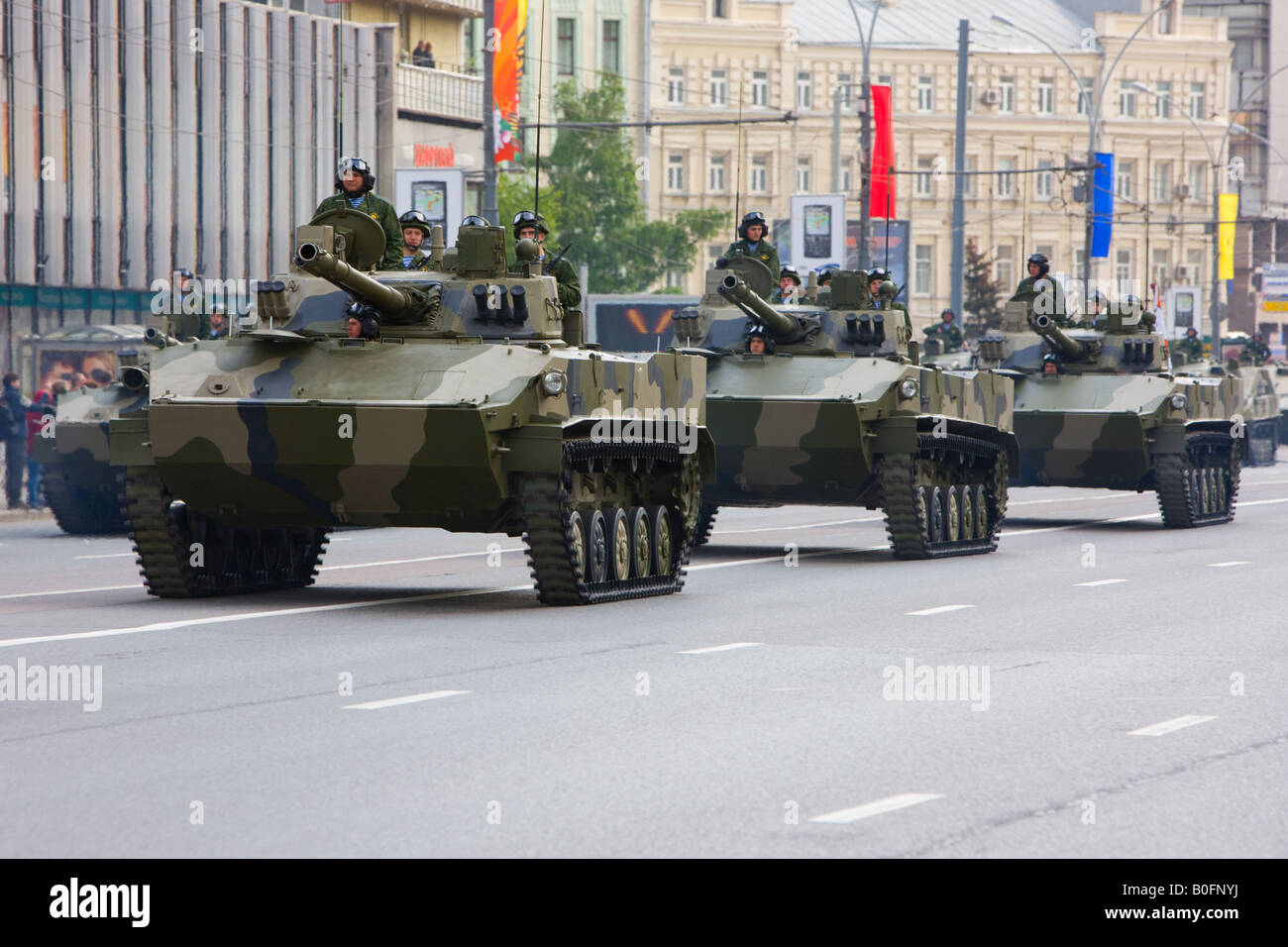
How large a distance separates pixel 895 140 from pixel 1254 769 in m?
79.1

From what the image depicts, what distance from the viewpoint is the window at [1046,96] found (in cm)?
8912

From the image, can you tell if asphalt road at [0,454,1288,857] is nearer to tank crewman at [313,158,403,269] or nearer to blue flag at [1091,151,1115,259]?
tank crewman at [313,158,403,269]

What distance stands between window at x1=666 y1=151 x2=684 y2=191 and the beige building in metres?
0.08

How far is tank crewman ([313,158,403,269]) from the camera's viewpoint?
1642 cm

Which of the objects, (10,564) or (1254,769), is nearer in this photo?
(1254,769)

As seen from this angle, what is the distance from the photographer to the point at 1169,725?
10.3 metres

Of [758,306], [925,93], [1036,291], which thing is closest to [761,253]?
[758,306]

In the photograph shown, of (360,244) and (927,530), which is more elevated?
(360,244)

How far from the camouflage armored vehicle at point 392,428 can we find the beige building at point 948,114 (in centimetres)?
6179

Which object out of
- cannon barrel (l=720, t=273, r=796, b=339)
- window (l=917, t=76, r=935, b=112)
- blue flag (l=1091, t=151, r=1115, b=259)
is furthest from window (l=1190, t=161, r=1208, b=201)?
cannon barrel (l=720, t=273, r=796, b=339)

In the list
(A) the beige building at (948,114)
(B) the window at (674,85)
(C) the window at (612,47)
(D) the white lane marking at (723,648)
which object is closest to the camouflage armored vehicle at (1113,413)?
(D) the white lane marking at (723,648)
